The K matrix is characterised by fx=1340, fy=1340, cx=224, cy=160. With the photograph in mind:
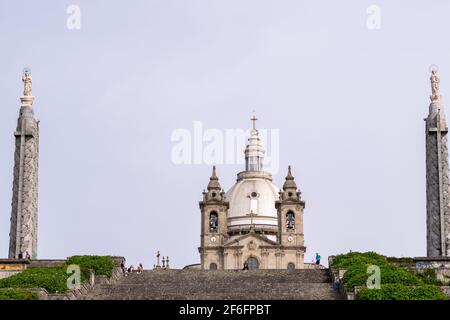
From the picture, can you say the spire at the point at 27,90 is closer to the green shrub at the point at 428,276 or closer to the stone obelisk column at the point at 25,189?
the stone obelisk column at the point at 25,189

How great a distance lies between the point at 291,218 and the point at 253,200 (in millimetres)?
11940

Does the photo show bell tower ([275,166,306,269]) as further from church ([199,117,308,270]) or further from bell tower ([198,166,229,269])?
bell tower ([198,166,229,269])

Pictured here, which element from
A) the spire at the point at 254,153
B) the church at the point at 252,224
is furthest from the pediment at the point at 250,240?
the spire at the point at 254,153

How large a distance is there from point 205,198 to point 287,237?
9.44m

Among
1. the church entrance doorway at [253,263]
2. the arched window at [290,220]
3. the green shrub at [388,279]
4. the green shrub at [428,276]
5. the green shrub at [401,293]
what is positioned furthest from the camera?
the arched window at [290,220]

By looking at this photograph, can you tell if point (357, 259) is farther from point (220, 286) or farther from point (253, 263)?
point (253, 263)

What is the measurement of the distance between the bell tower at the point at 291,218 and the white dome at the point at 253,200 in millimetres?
8894

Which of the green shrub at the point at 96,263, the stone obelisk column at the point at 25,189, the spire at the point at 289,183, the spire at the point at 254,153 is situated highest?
the spire at the point at 254,153

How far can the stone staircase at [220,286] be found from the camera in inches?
2208

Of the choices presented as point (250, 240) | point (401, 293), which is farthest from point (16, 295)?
point (250, 240)

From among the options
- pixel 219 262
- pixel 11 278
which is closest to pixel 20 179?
pixel 11 278

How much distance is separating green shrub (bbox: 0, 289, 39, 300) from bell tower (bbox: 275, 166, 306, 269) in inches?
2957

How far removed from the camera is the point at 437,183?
73.9m

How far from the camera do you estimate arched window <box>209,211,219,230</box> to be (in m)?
131
